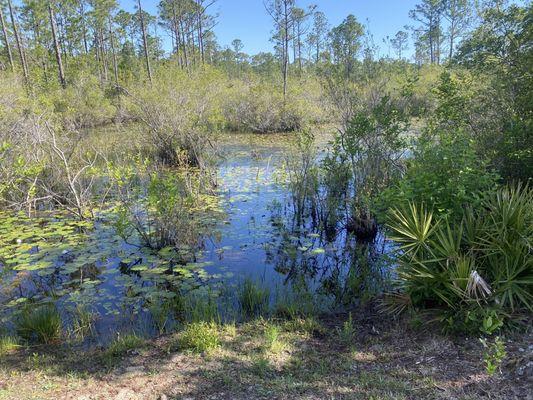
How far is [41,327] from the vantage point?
4.71m

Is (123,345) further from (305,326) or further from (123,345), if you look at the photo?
(305,326)

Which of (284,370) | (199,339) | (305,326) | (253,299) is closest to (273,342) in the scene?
(284,370)

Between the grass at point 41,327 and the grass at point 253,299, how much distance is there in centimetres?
225

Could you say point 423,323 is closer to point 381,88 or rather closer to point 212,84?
point 381,88

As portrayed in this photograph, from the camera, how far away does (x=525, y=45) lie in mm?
6828

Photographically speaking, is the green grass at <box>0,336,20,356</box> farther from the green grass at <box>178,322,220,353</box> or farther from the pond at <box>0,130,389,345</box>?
the green grass at <box>178,322,220,353</box>

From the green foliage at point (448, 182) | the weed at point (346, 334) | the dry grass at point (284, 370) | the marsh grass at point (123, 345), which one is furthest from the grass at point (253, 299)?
the green foliage at point (448, 182)

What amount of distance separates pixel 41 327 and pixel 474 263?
489cm

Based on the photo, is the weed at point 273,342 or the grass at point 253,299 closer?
the weed at point 273,342

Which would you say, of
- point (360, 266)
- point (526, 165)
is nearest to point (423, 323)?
point (360, 266)

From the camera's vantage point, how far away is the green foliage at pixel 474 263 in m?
3.91

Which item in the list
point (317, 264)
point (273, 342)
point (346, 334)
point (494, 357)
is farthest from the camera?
point (317, 264)

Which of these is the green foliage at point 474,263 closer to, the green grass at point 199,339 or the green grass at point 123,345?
the green grass at point 199,339

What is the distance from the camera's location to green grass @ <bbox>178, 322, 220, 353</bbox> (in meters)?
4.14
